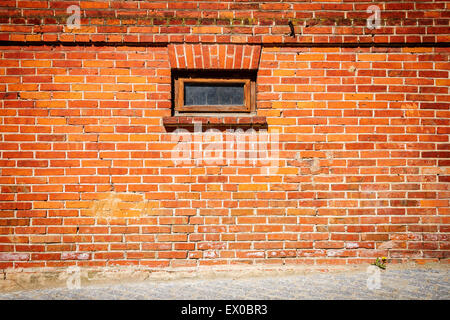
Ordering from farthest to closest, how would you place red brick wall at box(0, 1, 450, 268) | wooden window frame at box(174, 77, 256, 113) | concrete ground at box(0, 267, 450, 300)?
1. wooden window frame at box(174, 77, 256, 113)
2. red brick wall at box(0, 1, 450, 268)
3. concrete ground at box(0, 267, 450, 300)

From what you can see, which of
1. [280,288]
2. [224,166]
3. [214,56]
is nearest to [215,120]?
[224,166]

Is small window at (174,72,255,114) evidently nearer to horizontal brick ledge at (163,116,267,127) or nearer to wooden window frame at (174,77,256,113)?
wooden window frame at (174,77,256,113)

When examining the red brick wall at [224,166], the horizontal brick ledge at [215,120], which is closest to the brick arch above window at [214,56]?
the red brick wall at [224,166]

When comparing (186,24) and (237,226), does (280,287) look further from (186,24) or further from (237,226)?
(186,24)

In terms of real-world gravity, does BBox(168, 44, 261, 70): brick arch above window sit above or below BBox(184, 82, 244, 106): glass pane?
above

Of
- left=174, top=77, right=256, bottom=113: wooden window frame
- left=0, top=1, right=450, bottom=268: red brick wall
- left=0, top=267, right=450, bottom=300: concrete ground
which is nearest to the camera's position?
left=0, top=267, right=450, bottom=300: concrete ground

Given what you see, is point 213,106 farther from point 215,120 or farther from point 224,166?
point 224,166

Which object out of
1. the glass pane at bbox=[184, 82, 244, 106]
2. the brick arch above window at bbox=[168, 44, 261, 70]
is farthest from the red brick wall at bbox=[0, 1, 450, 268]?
the glass pane at bbox=[184, 82, 244, 106]

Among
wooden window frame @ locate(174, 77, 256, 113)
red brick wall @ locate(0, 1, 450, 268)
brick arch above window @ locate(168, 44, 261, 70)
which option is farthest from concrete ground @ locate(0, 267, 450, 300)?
brick arch above window @ locate(168, 44, 261, 70)

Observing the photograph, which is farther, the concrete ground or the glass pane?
the glass pane

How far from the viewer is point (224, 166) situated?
122 inches

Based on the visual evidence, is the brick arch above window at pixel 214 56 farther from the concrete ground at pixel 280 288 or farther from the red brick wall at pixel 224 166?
the concrete ground at pixel 280 288

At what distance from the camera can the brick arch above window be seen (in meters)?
3.11

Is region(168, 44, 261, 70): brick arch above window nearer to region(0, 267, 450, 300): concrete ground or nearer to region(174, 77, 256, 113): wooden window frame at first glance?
region(174, 77, 256, 113): wooden window frame
